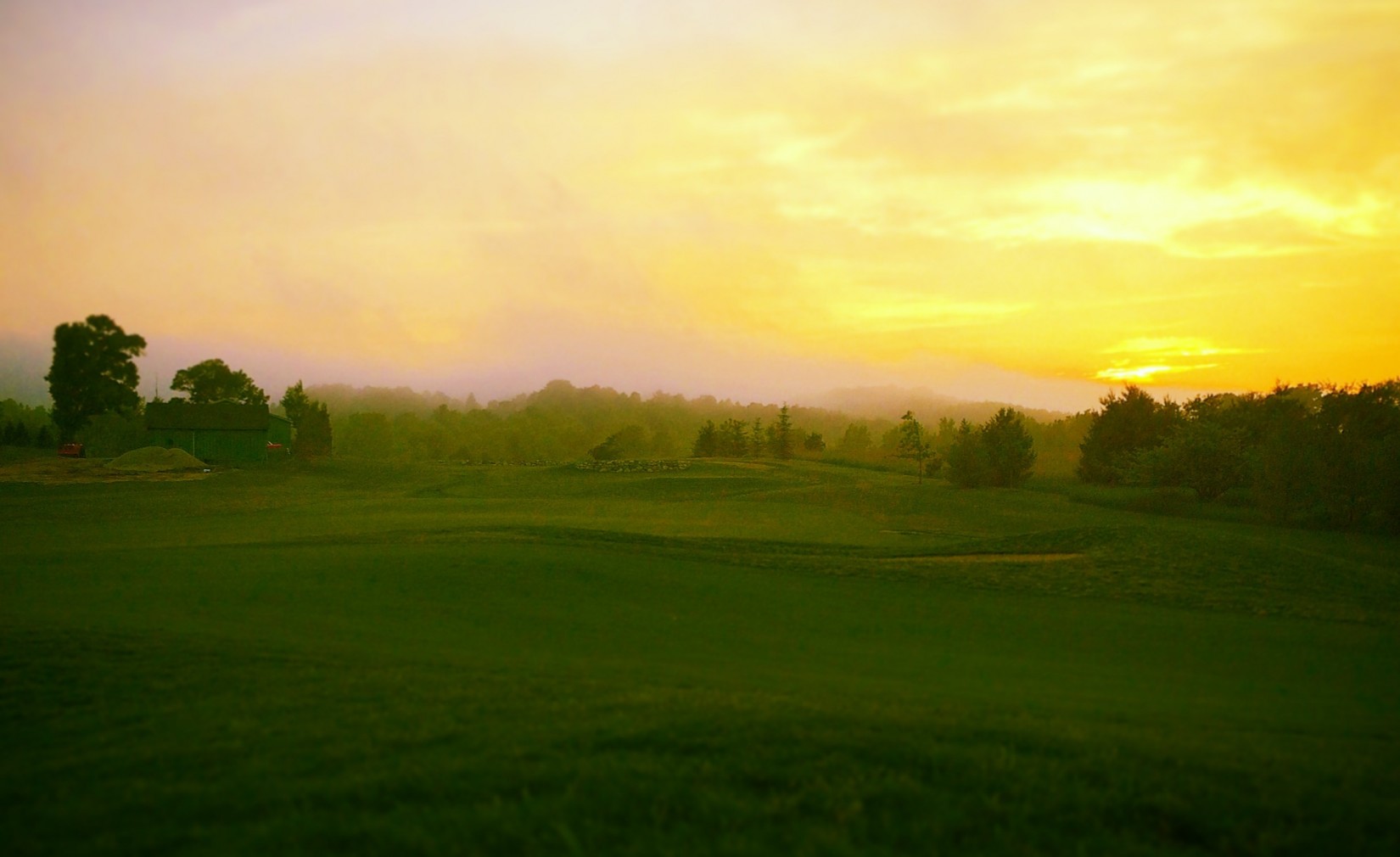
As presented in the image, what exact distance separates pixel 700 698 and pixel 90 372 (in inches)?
2751

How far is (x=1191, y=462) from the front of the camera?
3984 cm

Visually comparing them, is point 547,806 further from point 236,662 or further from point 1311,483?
point 1311,483

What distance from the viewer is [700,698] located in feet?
24.6

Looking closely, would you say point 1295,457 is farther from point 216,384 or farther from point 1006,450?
point 216,384

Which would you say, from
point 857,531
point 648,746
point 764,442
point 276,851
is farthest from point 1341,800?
point 764,442

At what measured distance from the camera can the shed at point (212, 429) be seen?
190ft

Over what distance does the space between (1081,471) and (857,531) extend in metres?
31.1

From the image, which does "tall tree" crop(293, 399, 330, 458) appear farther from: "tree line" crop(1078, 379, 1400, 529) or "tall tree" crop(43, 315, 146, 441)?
"tree line" crop(1078, 379, 1400, 529)

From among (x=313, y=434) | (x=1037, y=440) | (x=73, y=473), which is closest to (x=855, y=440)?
(x=1037, y=440)

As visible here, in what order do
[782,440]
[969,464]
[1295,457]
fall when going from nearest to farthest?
[1295,457], [969,464], [782,440]

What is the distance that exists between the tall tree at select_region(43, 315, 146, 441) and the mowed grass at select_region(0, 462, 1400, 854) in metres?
50.1

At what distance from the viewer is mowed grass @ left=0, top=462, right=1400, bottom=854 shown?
501 centimetres

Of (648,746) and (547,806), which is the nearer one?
(547,806)

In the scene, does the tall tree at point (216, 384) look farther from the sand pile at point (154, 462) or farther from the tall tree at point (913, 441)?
the tall tree at point (913, 441)
